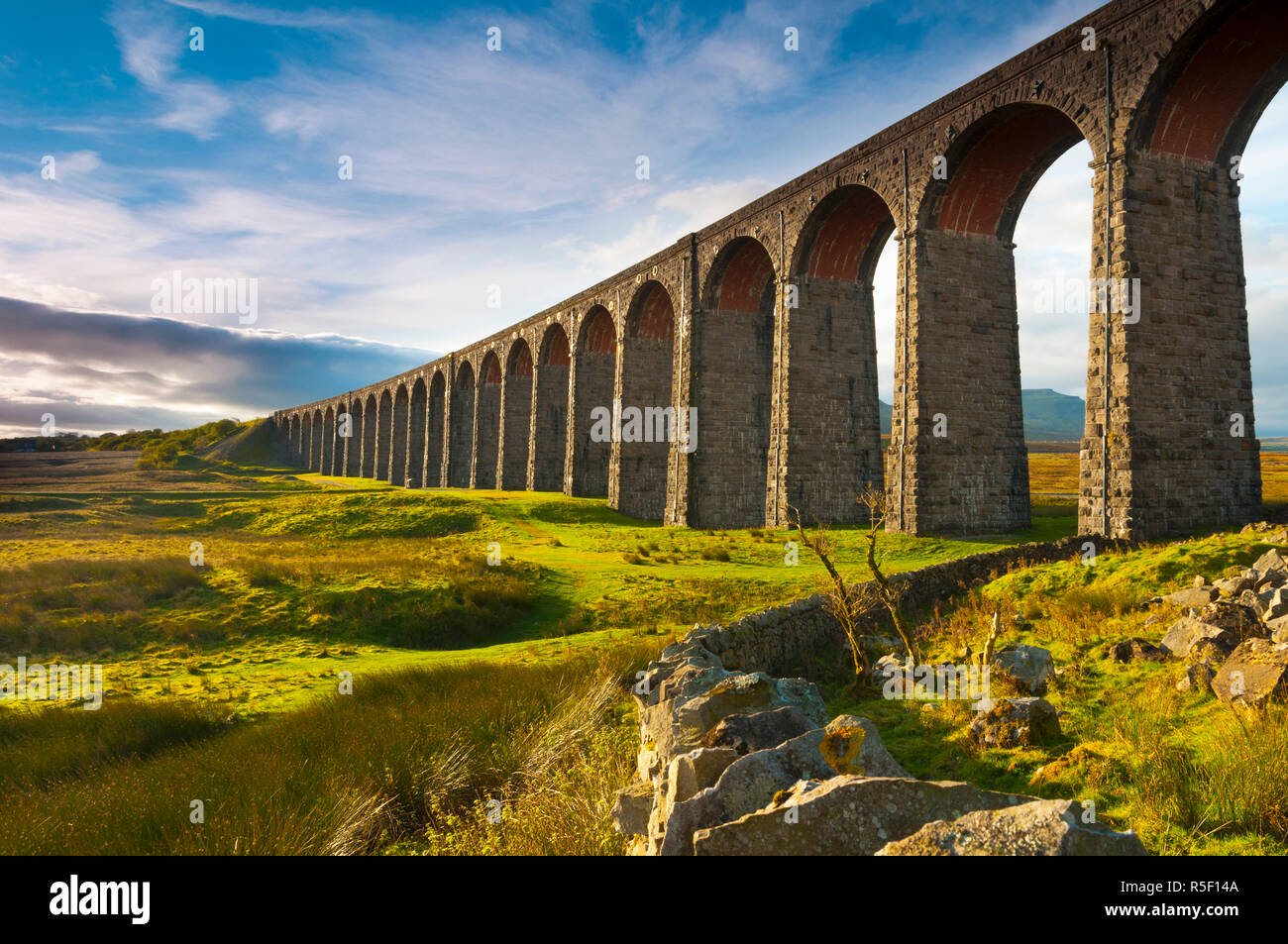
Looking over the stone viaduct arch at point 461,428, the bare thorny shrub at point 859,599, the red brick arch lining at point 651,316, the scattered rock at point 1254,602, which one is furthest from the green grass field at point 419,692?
the stone viaduct arch at point 461,428

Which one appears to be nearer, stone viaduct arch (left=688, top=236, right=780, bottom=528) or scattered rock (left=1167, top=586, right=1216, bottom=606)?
scattered rock (left=1167, top=586, right=1216, bottom=606)

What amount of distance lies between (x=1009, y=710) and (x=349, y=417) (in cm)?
8158

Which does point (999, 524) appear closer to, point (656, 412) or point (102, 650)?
point (656, 412)

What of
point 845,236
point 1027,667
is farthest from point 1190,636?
point 845,236

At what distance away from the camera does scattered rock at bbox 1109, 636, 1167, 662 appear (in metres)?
6.47

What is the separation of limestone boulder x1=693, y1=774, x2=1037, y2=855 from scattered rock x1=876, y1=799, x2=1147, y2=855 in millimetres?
267

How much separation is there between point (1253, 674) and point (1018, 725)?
1.65 m

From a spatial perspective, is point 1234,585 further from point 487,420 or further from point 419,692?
point 487,420

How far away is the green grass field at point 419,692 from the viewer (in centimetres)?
462

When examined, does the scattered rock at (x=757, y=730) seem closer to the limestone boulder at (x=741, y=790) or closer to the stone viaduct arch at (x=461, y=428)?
the limestone boulder at (x=741, y=790)

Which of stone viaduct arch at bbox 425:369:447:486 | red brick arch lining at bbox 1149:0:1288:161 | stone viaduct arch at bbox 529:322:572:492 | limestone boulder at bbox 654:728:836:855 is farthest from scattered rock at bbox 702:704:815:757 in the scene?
stone viaduct arch at bbox 425:369:447:486

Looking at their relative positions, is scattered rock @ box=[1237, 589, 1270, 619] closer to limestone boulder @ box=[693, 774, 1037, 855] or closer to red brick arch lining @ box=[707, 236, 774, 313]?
limestone boulder @ box=[693, 774, 1037, 855]

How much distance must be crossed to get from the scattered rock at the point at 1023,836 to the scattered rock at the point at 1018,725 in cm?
266

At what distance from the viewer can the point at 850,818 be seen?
2904 mm
